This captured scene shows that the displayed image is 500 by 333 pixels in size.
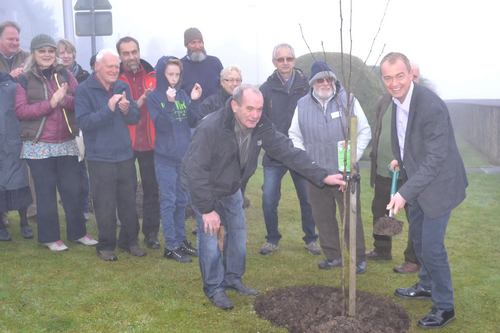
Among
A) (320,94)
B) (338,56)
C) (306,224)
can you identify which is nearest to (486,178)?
(338,56)

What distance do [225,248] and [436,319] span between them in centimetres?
205

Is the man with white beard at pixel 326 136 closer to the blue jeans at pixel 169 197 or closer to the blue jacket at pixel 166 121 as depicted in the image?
the blue jacket at pixel 166 121

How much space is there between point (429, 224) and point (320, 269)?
1887 mm

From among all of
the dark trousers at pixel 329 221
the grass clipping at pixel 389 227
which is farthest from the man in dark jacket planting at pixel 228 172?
the dark trousers at pixel 329 221

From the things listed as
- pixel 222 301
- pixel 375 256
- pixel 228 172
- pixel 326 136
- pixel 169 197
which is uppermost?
pixel 326 136

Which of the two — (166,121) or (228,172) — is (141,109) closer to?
(166,121)

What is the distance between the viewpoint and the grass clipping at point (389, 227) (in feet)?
14.1

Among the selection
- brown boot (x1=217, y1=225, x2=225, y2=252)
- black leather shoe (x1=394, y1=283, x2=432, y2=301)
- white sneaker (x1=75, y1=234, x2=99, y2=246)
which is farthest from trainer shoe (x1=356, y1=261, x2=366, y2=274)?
white sneaker (x1=75, y1=234, x2=99, y2=246)

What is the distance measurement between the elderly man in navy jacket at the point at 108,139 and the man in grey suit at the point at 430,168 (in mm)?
3080

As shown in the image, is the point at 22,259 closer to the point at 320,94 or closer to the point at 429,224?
the point at 320,94

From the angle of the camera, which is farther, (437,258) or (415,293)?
(415,293)

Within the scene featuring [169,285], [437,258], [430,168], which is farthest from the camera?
[169,285]

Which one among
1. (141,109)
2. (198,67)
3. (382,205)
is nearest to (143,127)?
(141,109)

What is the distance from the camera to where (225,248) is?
5051 mm
